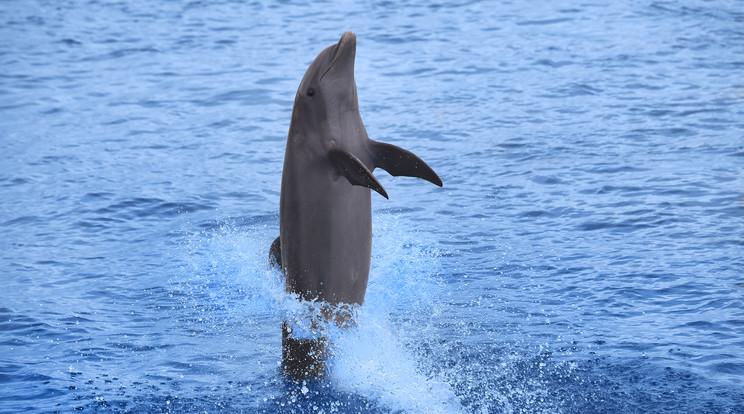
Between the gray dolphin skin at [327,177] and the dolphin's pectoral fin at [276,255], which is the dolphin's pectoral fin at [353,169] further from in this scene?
the dolphin's pectoral fin at [276,255]

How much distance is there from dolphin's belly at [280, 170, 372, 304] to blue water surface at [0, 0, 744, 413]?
463 millimetres

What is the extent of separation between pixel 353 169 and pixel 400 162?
53 cm

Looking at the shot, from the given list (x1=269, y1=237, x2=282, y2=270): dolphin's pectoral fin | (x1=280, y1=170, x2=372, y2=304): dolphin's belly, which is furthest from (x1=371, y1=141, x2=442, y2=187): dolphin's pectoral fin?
(x1=269, y1=237, x2=282, y2=270): dolphin's pectoral fin

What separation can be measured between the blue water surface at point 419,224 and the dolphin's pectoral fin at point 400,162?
136 centimetres

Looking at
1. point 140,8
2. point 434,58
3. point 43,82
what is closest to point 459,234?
point 434,58

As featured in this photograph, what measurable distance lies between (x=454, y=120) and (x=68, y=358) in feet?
30.8

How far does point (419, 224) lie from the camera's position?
12688 mm

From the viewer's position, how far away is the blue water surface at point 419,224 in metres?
8.70

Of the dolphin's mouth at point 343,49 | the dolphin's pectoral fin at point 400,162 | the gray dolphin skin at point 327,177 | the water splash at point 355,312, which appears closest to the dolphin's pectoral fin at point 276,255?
the water splash at point 355,312

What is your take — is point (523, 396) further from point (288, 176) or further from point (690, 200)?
point (690, 200)

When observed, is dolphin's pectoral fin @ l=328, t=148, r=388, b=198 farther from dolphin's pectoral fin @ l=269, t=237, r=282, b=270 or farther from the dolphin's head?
dolphin's pectoral fin @ l=269, t=237, r=282, b=270

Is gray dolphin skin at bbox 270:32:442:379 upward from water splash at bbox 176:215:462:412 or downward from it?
upward

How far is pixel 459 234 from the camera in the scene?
12289 mm

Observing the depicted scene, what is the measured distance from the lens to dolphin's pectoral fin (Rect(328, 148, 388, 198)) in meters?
7.14
